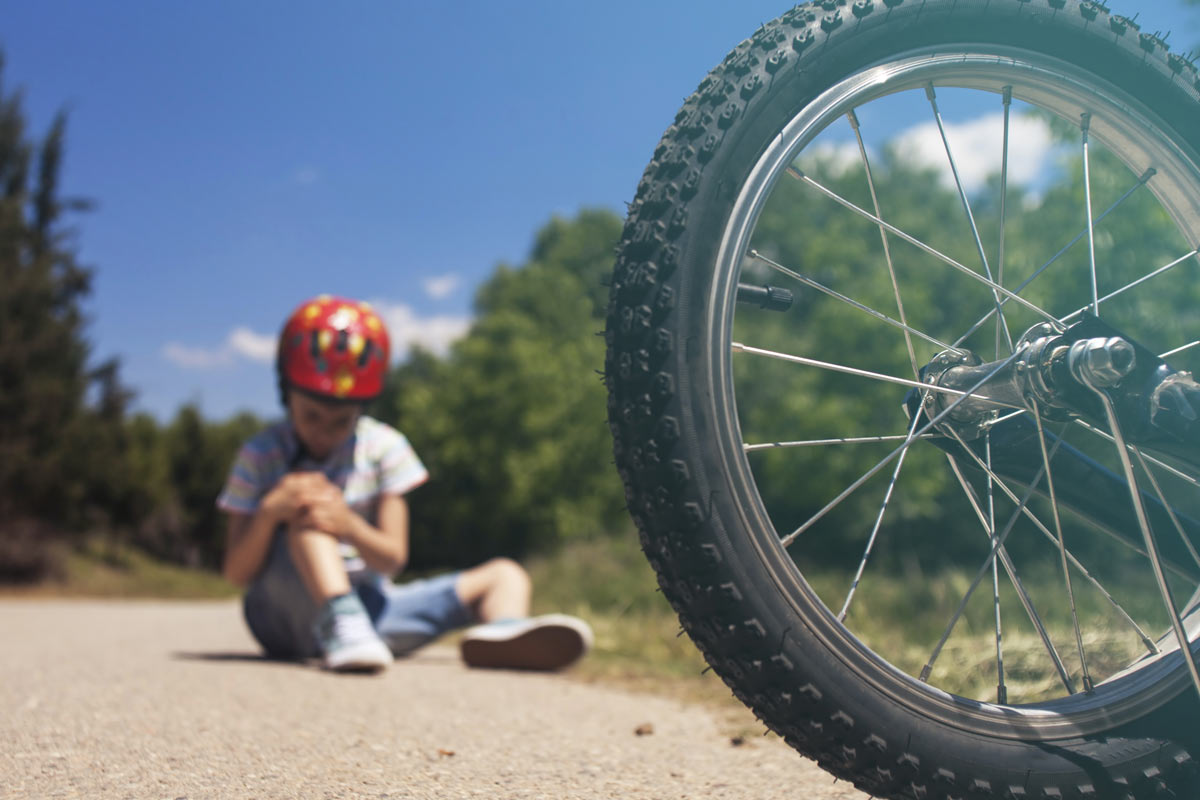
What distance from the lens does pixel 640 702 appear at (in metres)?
2.81

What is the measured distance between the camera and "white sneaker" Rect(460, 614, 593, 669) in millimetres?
3262

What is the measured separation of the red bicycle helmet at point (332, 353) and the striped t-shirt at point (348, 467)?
0.18 metres

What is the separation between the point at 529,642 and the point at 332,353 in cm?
124

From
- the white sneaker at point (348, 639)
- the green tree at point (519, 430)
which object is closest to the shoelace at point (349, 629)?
the white sneaker at point (348, 639)

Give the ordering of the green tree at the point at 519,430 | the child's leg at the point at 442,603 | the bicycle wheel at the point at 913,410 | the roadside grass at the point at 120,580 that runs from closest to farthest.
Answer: the bicycle wheel at the point at 913,410
the child's leg at the point at 442,603
the roadside grass at the point at 120,580
the green tree at the point at 519,430

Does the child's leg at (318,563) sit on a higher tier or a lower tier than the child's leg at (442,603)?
higher

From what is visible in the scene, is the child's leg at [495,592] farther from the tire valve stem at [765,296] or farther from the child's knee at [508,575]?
the tire valve stem at [765,296]

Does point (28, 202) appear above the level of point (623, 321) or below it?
above

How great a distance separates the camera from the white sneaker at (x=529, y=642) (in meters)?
3.26

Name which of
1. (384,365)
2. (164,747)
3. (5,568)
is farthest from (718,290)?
(5,568)

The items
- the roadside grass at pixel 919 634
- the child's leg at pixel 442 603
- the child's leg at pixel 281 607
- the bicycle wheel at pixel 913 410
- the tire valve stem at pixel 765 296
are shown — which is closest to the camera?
the bicycle wheel at pixel 913 410

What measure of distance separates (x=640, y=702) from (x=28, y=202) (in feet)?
72.3

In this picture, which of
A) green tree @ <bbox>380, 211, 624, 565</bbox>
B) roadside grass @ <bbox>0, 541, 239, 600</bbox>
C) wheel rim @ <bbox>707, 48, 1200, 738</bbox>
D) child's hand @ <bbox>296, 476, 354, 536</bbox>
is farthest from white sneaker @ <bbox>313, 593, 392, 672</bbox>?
green tree @ <bbox>380, 211, 624, 565</bbox>

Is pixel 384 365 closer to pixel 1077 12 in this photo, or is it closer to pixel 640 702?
pixel 640 702
